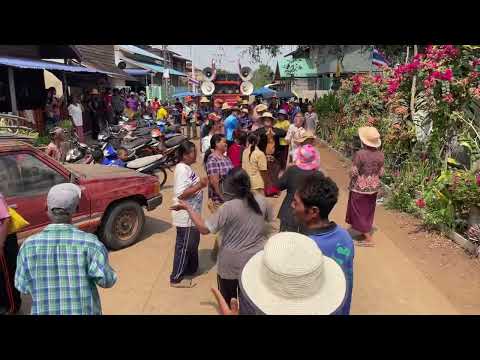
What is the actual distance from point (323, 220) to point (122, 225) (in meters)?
3.86

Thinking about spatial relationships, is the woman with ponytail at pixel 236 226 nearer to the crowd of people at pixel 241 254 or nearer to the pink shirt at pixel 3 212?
the crowd of people at pixel 241 254

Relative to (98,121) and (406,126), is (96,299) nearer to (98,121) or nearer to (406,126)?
(406,126)

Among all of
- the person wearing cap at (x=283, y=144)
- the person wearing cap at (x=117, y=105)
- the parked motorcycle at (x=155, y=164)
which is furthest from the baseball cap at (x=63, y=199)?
the person wearing cap at (x=117, y=105)

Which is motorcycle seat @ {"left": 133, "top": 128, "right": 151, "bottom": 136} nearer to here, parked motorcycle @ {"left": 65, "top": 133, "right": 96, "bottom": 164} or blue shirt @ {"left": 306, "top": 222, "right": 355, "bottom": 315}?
parked motorcycle @ {"left": 65, "top": 133, "right": 96, "bottom": 164}

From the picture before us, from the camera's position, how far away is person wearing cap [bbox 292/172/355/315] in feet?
7.06

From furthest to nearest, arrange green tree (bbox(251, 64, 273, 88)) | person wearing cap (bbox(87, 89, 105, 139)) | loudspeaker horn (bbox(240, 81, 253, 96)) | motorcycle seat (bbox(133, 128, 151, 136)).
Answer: green tree (bbox(251, 64, 273, 88)) → loudspeaker horn (bbox(240, 81, 253, 96)) → person wearing cap (bbox(87, 89, 105, 139)) → motorcycle seat (bbox(133, 128, 151, 136))

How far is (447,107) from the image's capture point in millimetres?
6207

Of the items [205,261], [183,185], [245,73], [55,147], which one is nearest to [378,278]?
[205,261]

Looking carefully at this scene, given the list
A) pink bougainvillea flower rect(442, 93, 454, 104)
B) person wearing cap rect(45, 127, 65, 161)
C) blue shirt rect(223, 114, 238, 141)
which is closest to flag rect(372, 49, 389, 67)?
blue shirt rect(223, 114, 238, 141)

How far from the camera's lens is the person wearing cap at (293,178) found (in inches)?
159

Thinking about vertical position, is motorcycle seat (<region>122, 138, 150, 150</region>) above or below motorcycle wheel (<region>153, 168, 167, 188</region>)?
above

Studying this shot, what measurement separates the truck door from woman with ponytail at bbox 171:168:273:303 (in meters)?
2.22
